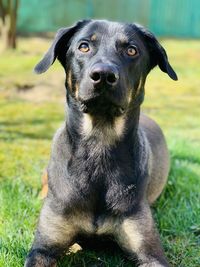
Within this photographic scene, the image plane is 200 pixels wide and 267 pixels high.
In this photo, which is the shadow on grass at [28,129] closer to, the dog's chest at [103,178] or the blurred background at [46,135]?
the blurred background at [46,135]

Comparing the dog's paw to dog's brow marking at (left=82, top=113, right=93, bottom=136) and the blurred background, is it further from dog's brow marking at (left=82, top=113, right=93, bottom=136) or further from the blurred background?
dog's brow marking at (left=82, top=113, right=93, bottom=136)

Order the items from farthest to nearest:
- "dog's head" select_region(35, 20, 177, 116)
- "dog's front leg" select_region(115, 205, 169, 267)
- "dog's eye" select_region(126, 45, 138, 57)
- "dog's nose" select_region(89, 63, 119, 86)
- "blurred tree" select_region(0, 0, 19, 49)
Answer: "blurred tree" select_region(0, 0, 19, 49) → "dog's eye" select_region(126, 45, 138, 57) → "dog's front leg" select_region(115, 205, 169, 267) → "dog's head" select_region(35, 20, 177, 116) → "dog's nose" select_region(89, 63, 119, 86)

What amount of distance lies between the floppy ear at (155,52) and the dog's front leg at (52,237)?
1215mm

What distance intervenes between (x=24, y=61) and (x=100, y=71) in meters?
9.34

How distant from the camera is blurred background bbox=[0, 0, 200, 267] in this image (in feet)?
12.5

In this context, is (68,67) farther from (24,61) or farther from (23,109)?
(24,61)

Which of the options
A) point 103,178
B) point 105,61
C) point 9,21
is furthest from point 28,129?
point 9,21

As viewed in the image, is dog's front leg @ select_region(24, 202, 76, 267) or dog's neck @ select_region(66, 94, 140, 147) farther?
dog's neck @ select_region(66, 94, 140, 147)

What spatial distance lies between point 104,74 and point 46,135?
143 inches

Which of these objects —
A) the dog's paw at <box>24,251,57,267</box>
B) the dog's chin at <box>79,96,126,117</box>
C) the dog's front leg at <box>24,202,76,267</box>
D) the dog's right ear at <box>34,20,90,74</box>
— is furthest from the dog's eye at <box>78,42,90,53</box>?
the dog's paw at <box>24,251,57,267</box>

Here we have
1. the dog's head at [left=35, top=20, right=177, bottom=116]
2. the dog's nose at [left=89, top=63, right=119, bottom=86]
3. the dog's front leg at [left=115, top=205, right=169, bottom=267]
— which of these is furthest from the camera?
the dog's front leg at [left=115, top=205, right=169, bottom=267]

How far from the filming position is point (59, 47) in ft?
12.1

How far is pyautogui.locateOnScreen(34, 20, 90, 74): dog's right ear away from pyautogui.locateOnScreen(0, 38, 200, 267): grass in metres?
1.19

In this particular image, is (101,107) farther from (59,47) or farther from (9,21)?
(9,21)
